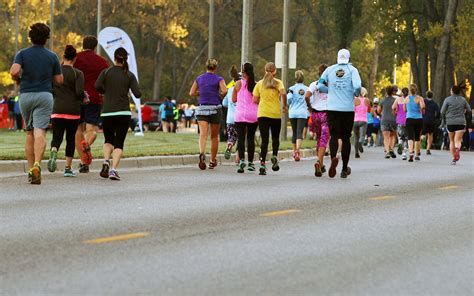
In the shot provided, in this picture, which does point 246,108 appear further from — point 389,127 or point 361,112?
point 361,112

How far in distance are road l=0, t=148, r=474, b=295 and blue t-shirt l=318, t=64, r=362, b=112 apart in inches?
84.1

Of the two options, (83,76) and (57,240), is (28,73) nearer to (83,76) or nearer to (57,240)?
(83,76)

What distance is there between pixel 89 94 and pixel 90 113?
0.33m

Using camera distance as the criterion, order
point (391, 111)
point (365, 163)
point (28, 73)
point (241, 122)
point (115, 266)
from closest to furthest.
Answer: point (115, 266) → point (28, 73) → point (241, 122) → point (365, 163) → point (391, 111)

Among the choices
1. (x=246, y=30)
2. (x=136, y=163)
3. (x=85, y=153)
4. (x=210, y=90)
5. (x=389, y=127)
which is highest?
(x=246, y=30)

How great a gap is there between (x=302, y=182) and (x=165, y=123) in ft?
119

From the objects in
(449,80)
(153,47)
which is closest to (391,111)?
(449,80)

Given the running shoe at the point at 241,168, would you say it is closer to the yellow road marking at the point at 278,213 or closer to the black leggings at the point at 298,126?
the black leggings at the point at 298,126

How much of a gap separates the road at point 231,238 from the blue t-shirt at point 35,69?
1247 mm

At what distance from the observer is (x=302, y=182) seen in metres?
18.3

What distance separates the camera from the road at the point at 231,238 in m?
8.07

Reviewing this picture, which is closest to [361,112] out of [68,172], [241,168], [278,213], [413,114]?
[413,114]

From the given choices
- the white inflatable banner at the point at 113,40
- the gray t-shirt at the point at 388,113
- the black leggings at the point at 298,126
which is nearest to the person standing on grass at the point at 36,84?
the black leggings at the point at 298,126

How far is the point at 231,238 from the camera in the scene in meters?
10.4
